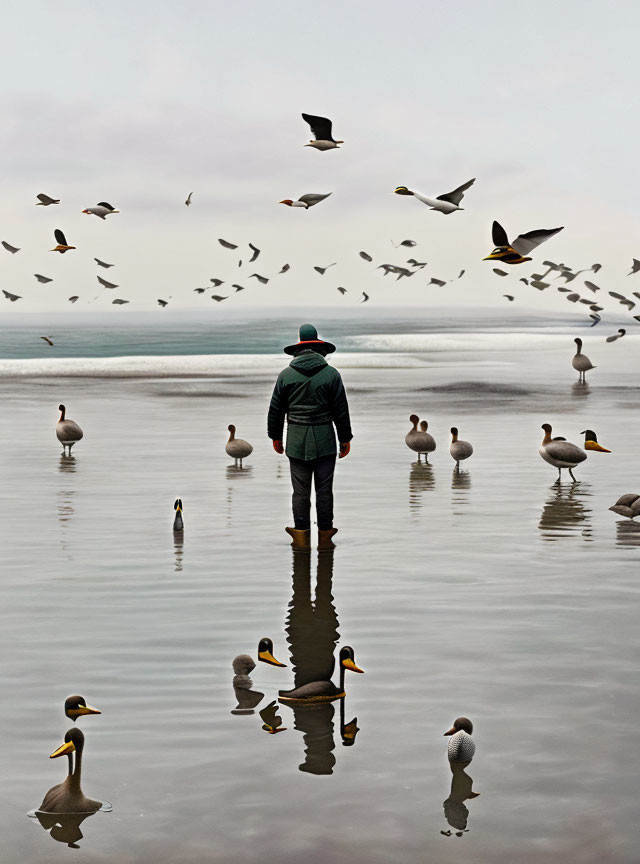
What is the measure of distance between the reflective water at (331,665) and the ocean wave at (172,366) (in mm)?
40259

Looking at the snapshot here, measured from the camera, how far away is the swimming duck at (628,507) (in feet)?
52.1

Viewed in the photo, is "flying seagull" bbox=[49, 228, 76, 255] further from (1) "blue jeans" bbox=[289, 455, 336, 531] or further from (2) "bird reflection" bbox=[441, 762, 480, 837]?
(2) "bird reflection" bbox=[441, 762, 480, 837]

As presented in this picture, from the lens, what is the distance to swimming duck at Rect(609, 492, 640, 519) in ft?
52.1

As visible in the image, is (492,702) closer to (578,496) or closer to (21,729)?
(21,729)

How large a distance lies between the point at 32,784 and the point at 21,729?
0.96 meters

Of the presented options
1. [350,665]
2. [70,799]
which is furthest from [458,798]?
[70,799]

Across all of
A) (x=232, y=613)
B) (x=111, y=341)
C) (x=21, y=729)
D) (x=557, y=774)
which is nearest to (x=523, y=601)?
(x=232, y=613)

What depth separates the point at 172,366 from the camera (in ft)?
222

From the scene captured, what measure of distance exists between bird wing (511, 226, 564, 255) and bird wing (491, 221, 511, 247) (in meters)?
0.40

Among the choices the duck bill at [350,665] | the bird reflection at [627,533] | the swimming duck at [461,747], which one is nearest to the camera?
the swimming duck at [461,747]

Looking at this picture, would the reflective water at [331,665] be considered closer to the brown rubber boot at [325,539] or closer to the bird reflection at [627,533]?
the bird reflection at [627,533]

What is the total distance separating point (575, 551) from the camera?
46.3 ft

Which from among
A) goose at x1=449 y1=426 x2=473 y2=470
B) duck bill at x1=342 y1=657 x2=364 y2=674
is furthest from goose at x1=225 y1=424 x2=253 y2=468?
duck bill at x1=342 y1=657 x2=364 y2=674

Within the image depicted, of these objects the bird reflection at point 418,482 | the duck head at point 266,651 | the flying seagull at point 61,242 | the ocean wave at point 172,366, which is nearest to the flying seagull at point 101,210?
the flying seagull at point 61,242
